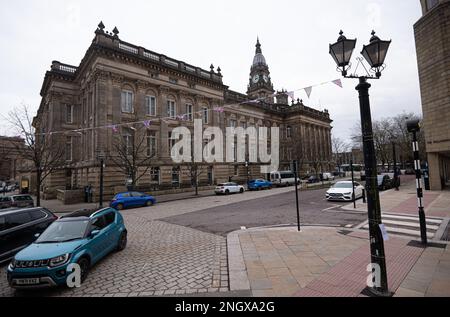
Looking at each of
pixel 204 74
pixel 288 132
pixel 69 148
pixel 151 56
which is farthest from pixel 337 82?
pixel 288 132

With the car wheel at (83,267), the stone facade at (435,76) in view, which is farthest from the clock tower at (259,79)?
the car wheel at (83,267)

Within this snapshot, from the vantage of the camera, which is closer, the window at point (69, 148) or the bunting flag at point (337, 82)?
the bunting flag at point (337, 82)

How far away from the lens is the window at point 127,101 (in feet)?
86.4

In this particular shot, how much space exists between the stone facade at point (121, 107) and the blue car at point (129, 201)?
575cm

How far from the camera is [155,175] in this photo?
27906 mm

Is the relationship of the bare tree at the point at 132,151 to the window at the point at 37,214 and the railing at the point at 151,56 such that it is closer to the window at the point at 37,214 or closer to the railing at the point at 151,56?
the railing at the point at 151,56

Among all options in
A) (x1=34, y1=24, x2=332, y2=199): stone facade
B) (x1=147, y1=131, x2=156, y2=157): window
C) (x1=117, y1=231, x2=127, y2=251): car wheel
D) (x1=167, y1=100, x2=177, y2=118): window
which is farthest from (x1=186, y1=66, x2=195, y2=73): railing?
(x1=117, y1=231, x2=127, y2=251): car wheel

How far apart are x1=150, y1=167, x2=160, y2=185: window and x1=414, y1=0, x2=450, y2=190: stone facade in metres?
28.9

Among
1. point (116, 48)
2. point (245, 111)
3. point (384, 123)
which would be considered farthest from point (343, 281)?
point (384, 123)

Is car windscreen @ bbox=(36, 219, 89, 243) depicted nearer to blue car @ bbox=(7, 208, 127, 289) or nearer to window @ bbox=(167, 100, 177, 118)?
blue car @ bbox=(7, 208, 127, 289)

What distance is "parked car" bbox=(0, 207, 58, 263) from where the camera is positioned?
6.73 meters

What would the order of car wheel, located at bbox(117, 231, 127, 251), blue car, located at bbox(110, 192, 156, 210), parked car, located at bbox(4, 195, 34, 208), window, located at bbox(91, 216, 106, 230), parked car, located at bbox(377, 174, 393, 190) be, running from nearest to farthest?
window, located at bbox(91, 216, 106, 230) < car wheel, located at bbox(117, 231, 127, 251) < parked car, located at bbox(4, 195, 34, 208) < blue car, located at bbox(110, 192, 156, 210) < parked car, located at bbox(377, 174, 393, 190)

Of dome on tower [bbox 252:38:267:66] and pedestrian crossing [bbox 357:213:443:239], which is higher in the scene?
dome on tower [bbox 252:38:267:66]
